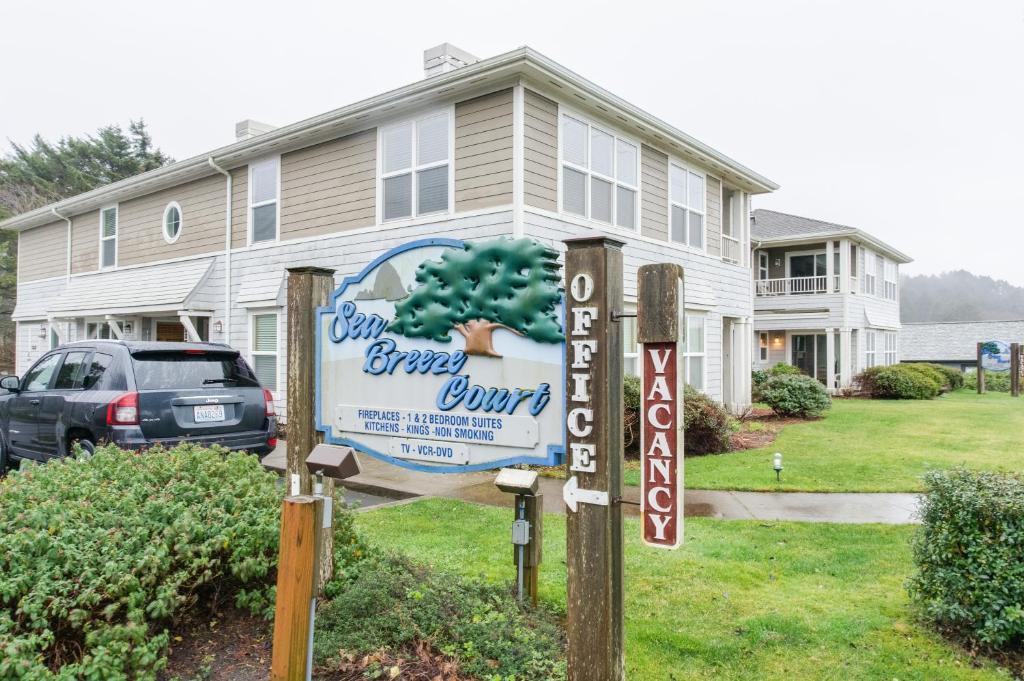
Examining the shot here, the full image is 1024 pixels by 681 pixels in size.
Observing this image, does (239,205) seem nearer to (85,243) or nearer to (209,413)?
(85,243)

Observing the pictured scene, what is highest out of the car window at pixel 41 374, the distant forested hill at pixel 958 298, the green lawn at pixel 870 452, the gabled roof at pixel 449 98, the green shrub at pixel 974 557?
the distant forested hill at pixel 958 298

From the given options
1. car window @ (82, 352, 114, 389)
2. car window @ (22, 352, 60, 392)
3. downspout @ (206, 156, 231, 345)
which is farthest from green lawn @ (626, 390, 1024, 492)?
downspout @ (206, 156, 231, 345)

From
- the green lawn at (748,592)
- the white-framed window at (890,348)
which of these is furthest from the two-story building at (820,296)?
the green lawn at (748,592)

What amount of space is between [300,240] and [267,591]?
10.0 m

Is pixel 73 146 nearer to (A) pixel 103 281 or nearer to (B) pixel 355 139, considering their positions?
(A) pixel 103 281

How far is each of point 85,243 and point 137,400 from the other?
1407 centimetres

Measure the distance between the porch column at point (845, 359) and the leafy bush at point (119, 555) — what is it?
2397 centimetres

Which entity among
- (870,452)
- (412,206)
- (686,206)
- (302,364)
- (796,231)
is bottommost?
(870,452)

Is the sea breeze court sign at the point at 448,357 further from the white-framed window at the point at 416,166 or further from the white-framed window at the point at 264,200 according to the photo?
the white-framed window at the point at 264,200

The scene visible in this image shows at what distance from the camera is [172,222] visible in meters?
15.5

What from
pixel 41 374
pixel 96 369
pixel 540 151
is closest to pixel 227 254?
pixel 41 374

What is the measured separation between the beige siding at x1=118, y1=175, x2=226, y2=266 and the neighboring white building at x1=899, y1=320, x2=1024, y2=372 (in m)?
40.5

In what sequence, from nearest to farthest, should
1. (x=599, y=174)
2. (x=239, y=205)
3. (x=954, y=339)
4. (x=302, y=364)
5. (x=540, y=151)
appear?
(x=302, y=364)
(x=540, y=151)
(x=599, y=174)
(x=239, y=205)
(x=954, y=339)

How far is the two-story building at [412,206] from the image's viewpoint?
995cm
